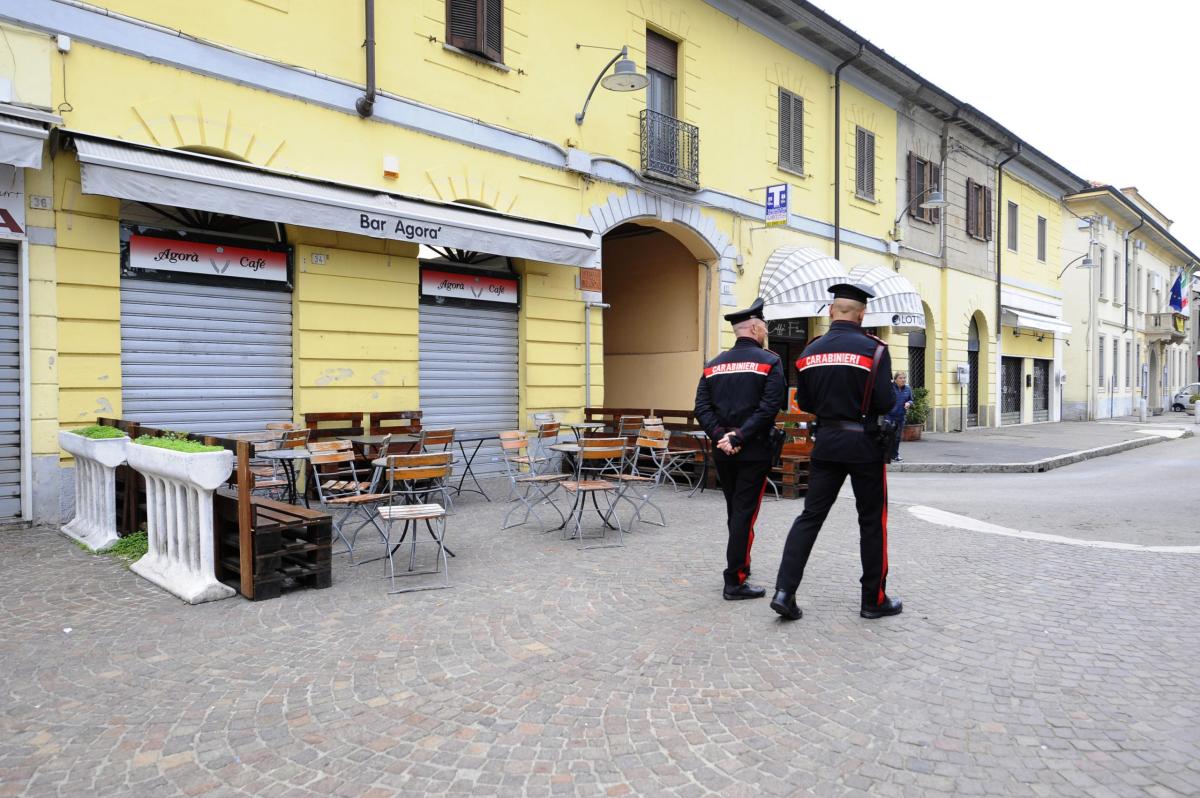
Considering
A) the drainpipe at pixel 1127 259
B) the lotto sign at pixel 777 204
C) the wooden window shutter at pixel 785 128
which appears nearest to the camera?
the lotto sign at pixel 777 204

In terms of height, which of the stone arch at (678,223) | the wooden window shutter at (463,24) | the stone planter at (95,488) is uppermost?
the wooden window shutter at (463,24)

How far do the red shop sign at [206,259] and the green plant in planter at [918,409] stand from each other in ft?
48.2

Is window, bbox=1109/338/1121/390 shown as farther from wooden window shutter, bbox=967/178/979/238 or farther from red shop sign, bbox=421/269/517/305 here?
red shop sign, bbox=421/269/517/305

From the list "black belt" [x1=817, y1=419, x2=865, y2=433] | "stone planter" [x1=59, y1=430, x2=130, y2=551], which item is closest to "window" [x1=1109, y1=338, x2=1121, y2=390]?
"black belt" [x1=817, y1=419, x2=865, y2=433]

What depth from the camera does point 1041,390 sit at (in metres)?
29.5

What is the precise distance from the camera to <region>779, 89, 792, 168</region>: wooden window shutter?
16.5m

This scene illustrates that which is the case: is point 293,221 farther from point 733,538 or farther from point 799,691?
point 799,691

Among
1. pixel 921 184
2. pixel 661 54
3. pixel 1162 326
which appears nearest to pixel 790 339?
pixel 921 184

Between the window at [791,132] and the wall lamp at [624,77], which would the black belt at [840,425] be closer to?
the wall lamp at [624,77]

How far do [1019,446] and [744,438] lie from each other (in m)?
15.3

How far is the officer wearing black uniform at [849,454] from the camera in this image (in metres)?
4.67

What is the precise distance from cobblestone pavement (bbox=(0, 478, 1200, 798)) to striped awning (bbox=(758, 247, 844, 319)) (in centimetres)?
974

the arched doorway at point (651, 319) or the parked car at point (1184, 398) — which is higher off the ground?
the arched doorway at point (651, 319)

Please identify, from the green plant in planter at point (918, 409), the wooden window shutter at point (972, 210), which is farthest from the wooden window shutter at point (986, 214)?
the green plant in planter at point (918, 409)
